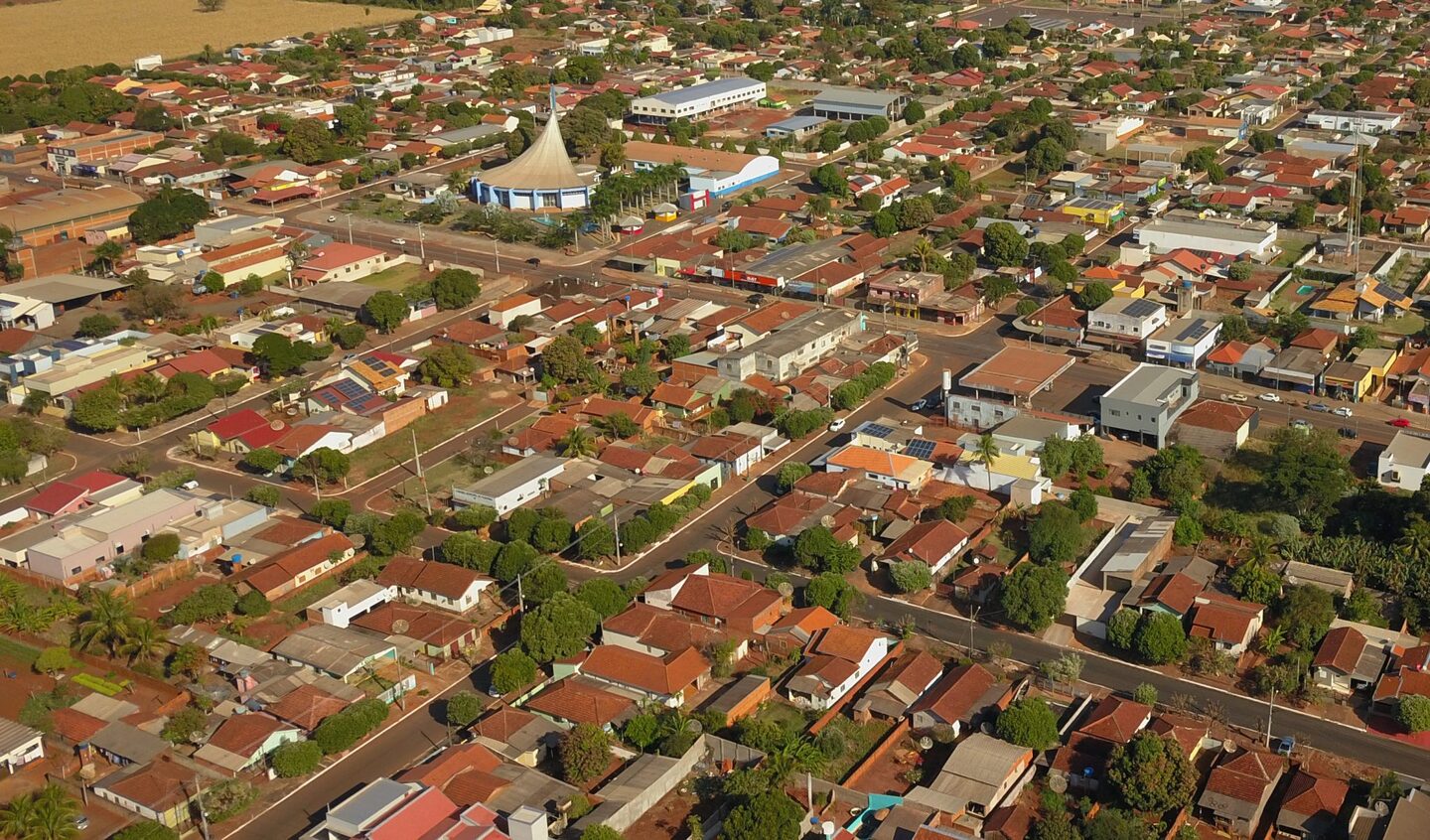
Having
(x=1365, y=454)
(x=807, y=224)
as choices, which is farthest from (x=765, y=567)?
(x=807, y=224)

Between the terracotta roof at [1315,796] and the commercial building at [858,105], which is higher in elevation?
the commercial building at [858,105]

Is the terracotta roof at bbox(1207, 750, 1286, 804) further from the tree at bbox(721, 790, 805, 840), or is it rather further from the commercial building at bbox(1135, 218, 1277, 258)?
the commercial building at bbox(1135, 218, 1277, 258)

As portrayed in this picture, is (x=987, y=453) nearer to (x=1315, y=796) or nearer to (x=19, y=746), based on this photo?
(x=1315, y=796)

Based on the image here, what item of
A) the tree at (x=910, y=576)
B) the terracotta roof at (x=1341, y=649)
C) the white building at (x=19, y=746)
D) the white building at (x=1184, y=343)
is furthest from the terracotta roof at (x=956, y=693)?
the white building at (x=1184, y=343)

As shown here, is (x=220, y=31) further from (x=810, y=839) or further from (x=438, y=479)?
(x=810, y=839)

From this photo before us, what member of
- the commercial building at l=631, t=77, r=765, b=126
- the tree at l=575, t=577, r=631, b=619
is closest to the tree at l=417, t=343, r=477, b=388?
the tree at l=575, t=577, r=631, b=619

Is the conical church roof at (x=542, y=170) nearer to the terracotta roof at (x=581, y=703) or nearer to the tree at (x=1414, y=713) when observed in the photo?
the terracotta roof at (x=581, y=703)
